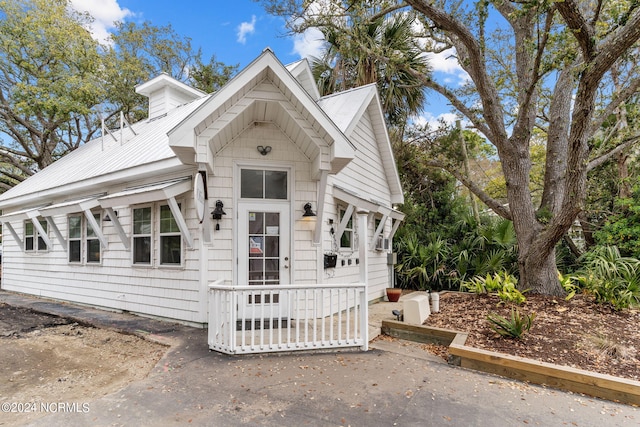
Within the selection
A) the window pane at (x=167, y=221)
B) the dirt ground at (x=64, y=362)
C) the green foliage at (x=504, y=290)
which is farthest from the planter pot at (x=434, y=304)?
the window pane at (x=167, y=221)

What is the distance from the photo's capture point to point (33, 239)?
33.1 feet

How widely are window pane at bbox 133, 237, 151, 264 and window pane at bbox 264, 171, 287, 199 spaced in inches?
105

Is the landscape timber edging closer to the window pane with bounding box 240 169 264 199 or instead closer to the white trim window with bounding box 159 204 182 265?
the window pane with bounding box 240 169 264 199

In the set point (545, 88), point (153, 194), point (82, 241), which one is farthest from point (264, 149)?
point (545, 88)

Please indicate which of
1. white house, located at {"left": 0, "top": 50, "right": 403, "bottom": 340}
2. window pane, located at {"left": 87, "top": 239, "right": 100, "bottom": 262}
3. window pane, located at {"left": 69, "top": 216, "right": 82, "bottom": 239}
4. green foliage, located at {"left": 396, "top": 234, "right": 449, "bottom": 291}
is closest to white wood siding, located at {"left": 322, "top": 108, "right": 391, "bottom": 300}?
white house, located at {"left": 0, "top": 50, "right": 403, "bottom": 340}

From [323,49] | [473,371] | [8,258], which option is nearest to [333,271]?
[473,371]

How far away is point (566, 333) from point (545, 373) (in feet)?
4.49

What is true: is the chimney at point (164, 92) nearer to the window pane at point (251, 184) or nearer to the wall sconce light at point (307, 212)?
the window pane at point (251, 184)

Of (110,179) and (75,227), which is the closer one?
(110,179)

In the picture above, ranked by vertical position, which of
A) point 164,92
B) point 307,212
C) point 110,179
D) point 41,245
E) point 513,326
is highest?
point 164,92

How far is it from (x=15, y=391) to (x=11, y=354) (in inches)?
62.9

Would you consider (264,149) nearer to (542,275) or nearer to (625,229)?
(542,275)

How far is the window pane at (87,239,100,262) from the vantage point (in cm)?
791

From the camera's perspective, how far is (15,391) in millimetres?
3629
